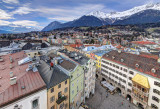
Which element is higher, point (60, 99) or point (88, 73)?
point (88, 73)

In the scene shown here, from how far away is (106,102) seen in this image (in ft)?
130

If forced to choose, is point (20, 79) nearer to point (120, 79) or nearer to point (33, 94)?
point (33, 94)

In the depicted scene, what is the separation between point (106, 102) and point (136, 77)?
17166mm

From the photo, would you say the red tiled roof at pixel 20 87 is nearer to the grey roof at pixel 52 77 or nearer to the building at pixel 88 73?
the grey roof at pixel 52 77

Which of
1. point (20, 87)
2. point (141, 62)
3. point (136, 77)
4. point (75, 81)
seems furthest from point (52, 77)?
point (141, 62)

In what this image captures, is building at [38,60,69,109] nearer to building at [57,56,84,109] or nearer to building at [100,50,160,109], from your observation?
building at [57,56,84,109]

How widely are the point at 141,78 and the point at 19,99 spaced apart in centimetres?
4111

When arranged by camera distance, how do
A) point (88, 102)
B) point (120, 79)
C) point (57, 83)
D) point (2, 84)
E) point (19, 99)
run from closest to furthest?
point (19, 99) < point (2, 84) < point (57, 83) < point (88, 102) < point (120, 79)

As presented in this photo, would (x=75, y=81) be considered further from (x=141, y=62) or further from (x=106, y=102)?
(x=141, y=62)

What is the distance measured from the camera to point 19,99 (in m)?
17.8

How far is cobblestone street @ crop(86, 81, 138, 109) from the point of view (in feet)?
124

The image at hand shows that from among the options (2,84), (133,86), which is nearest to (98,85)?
(133,86)

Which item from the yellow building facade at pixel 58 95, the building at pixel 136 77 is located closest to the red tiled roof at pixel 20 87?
the yellow building facade at pixel 58 95

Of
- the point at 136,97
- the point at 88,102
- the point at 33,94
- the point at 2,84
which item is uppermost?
the point at 2,84
